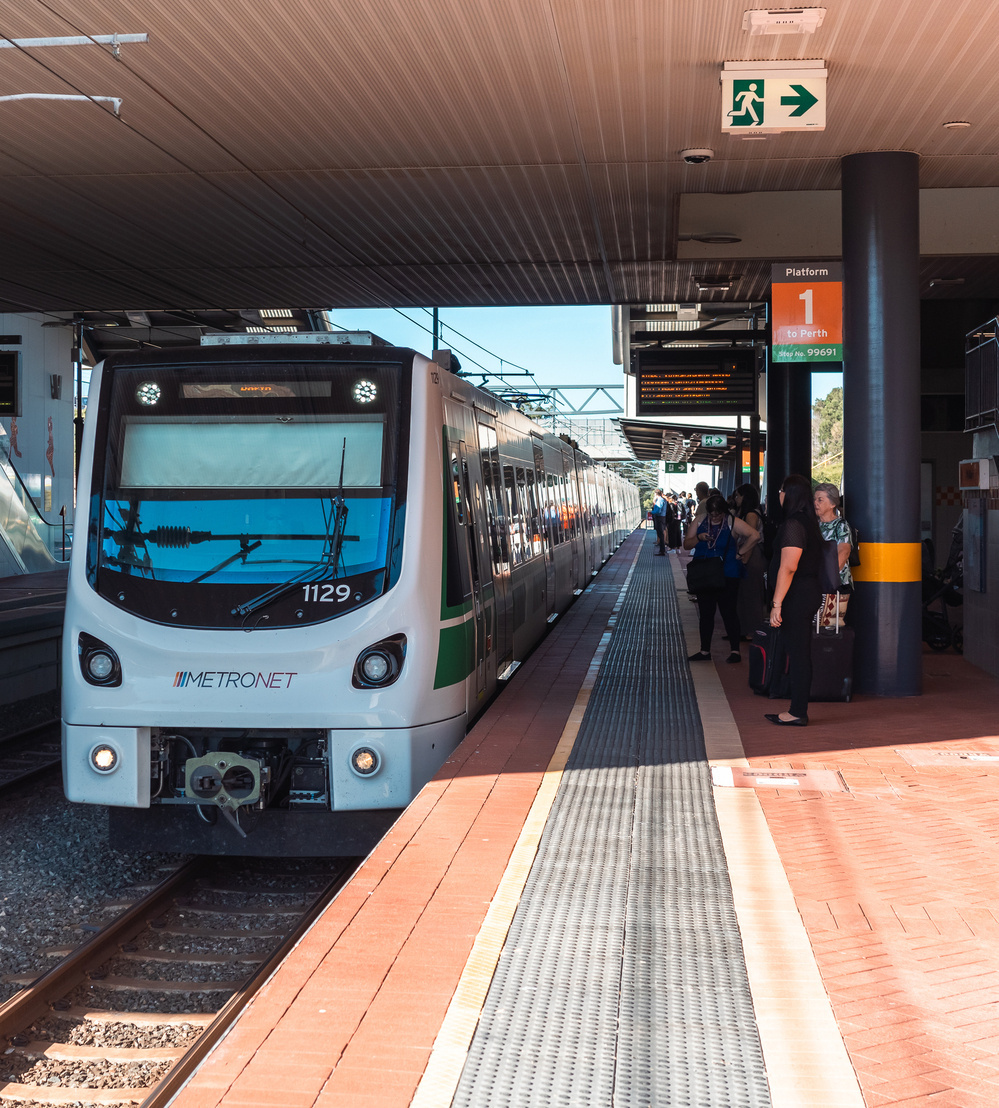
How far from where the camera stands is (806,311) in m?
11.4

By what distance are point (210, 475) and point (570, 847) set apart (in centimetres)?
304

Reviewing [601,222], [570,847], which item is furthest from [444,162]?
[570,847]

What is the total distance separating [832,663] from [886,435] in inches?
77.4

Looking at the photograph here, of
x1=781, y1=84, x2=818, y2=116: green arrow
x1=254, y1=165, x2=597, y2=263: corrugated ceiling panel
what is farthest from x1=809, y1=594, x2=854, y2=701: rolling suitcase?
x1=254, y1=165, x2=597, y2=263: corrugated ceiling panel

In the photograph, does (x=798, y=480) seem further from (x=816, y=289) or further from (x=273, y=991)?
(x=273, y=991)

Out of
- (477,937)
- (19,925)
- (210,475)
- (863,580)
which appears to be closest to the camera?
(477,937)

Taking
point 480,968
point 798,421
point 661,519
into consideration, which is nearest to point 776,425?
point 798,421

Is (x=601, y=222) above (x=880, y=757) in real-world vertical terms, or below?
above

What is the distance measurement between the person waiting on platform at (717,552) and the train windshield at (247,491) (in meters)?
5.20

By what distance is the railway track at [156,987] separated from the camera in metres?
4.65

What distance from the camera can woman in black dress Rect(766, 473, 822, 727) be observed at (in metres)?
8.13

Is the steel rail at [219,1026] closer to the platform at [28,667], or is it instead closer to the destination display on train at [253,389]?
the destination display on train at [253,389]

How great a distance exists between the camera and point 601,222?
13.8 metres

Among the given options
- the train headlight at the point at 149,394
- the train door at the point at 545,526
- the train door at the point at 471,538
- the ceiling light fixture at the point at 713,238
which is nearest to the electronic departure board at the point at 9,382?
the train door at the point at 545,526
